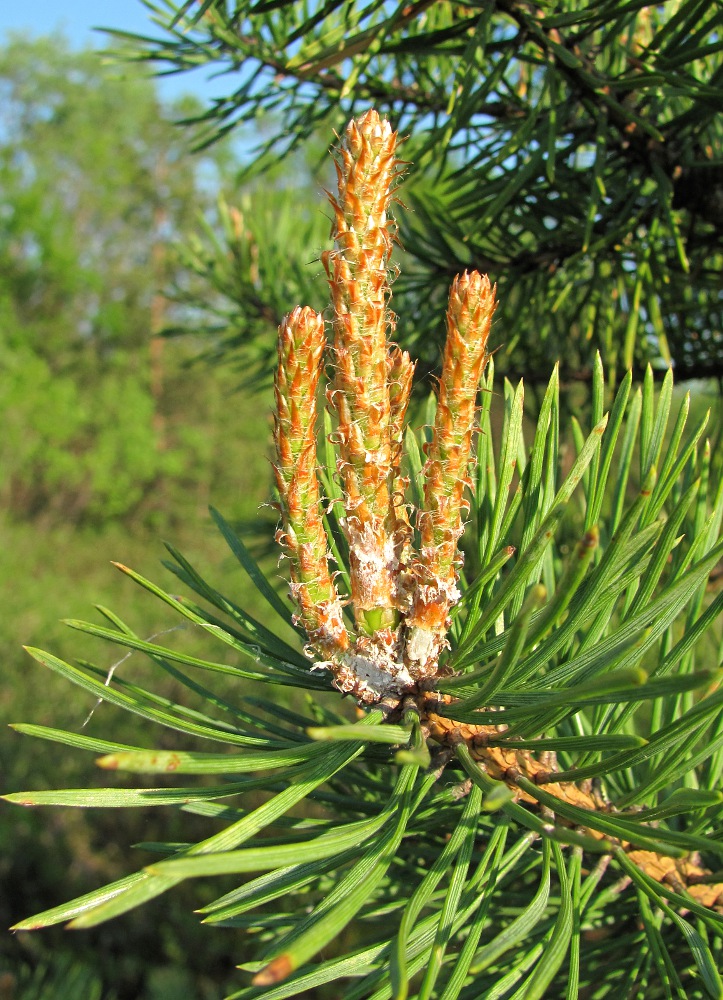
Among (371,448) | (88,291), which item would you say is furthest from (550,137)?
(88,291)

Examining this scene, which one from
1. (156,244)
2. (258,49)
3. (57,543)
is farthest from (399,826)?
(156,244)

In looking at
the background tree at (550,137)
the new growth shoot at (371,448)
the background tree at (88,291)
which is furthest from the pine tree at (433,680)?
the background tree at (88,291)

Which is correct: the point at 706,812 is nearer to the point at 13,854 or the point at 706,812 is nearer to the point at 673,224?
the point at 673,224

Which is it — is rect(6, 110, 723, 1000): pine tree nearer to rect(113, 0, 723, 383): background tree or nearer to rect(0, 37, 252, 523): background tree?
rect(113, 0, 723, 383): background tree

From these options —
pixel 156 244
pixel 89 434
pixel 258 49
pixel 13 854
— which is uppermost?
pixel 156 244

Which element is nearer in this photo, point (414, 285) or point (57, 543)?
point (414, 285)

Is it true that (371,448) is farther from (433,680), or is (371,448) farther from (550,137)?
(550,137)

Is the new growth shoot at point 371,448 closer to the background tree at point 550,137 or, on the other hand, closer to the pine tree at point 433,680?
the pine tree at point 433,680
